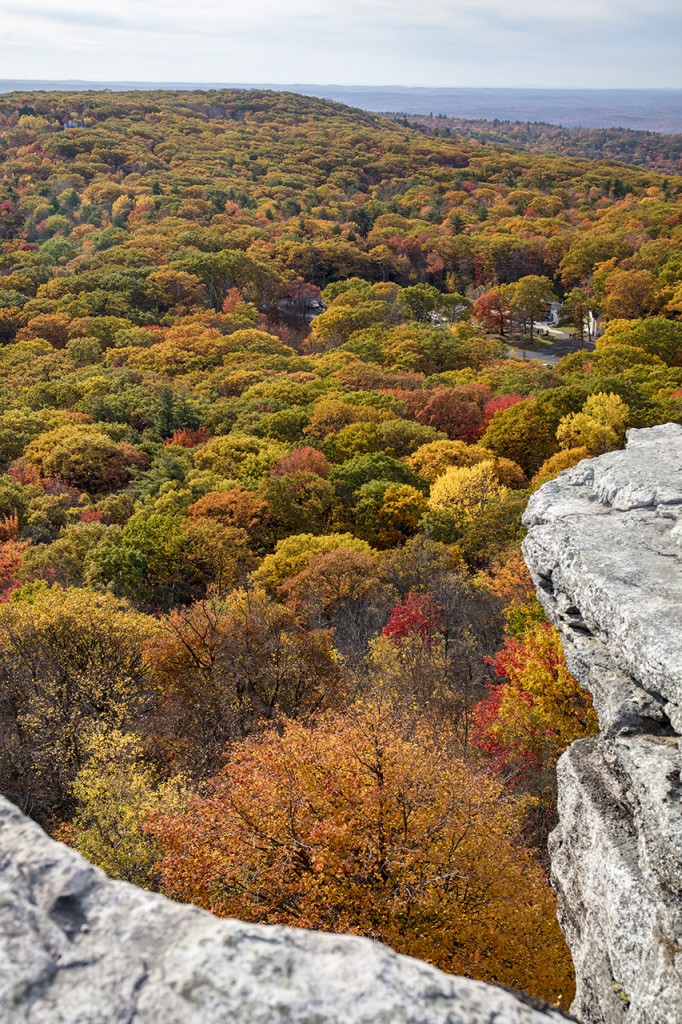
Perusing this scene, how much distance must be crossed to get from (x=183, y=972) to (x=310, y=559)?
A: 28679 mm

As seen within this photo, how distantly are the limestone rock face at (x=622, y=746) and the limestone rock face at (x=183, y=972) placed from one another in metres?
5.43

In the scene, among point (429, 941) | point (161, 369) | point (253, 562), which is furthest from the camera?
point (161, 369)

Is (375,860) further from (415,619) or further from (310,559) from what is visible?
(310,559)

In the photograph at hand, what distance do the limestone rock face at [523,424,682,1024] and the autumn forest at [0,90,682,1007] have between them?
271 centimetres

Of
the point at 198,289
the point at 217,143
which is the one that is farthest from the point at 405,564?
the point at 217,143

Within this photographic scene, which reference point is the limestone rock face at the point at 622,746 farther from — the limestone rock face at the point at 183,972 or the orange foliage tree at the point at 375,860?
the limestone rock face at the point at 183,972

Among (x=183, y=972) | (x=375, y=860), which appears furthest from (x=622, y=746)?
(x=183, y=972)

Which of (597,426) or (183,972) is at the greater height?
(183,972)

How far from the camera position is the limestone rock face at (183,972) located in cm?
446

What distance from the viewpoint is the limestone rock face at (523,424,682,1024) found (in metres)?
9.48

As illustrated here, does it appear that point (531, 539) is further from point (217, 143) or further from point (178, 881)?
point (217, 143)

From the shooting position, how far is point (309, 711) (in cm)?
2272

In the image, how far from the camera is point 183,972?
4.68 meters

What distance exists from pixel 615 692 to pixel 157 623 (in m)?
18.7
